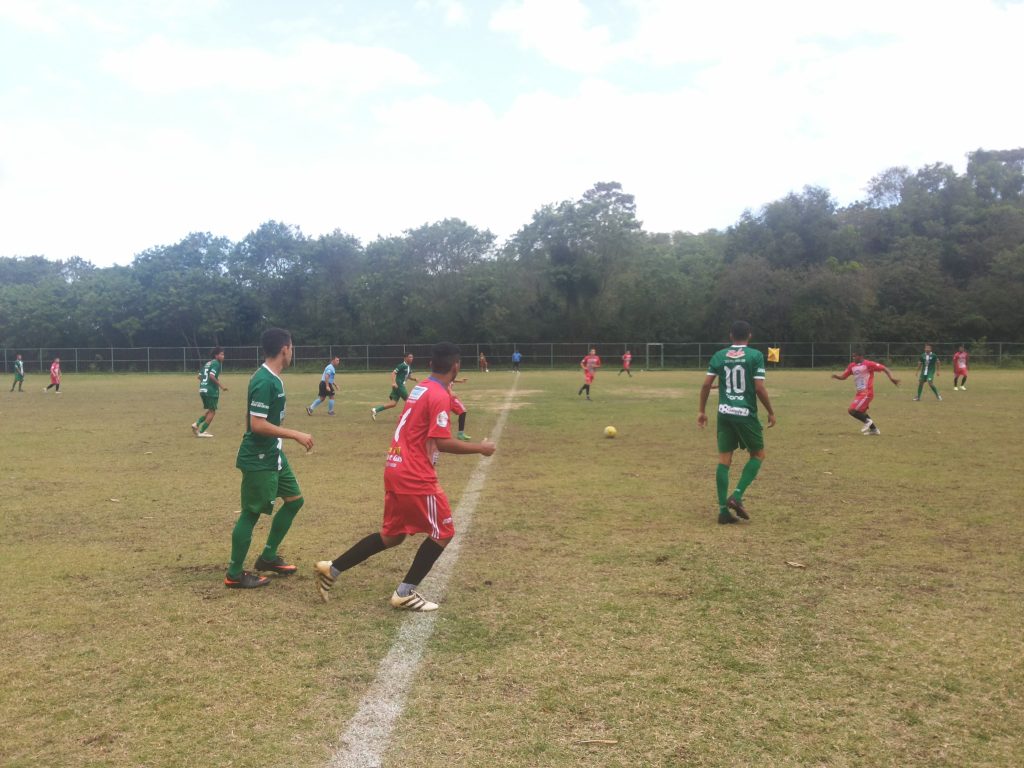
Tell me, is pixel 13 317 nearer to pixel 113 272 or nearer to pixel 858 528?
pixel 113 272

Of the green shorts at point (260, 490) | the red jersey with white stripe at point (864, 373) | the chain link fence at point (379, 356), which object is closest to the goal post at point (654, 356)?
the chain link fence at point (379, 356)

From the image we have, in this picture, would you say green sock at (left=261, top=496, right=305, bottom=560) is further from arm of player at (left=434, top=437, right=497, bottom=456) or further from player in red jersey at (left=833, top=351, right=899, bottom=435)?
player in red jersey at (left=833, top=351, right=899, bottom=435)

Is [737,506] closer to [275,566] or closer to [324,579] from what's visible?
[324,579]

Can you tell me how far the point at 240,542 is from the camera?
535cm

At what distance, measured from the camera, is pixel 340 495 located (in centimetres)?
889

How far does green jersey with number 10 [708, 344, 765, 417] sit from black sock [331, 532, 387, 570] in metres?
3.97

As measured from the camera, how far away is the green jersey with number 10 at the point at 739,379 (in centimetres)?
759

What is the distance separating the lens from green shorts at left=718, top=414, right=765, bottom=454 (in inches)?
300

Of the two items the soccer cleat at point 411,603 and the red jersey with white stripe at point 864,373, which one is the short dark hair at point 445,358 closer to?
the soccer cleat at point 411,603

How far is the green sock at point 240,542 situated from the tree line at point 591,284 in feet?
177

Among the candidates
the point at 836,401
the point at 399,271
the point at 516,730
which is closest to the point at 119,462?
the point at 516,730

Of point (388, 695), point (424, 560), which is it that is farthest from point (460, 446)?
point (388, 695)

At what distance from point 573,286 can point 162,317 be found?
34.6m

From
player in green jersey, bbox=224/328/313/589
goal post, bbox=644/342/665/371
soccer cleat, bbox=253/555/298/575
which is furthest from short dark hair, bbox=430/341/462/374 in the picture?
goal post, bbox=644/342/665/371
